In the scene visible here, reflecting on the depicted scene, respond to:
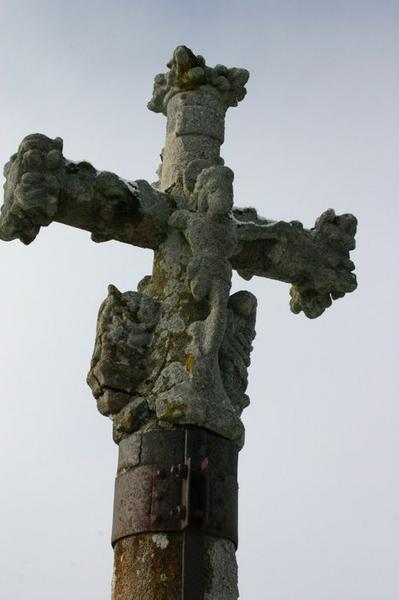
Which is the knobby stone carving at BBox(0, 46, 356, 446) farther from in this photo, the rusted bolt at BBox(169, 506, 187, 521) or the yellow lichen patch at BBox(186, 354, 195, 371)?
the rusted bolt at BBox(169, 506, 187, 521)

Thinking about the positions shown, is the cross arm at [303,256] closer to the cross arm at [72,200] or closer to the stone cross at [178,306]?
the stone cross at [178,306]

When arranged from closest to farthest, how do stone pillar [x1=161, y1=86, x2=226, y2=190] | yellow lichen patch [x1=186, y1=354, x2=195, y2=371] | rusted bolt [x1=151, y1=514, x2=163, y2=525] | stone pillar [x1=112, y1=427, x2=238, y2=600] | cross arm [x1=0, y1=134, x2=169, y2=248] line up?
stone pillar [x1=112, y1=427, x2=238, y2=600] < rusted bolt [x1=151, y1=514, x2=163, y2=525] < yellow lichen patch [x1=186, y1=354, x2=195, y2=371] < cross arm [x1=0, y1=134, x2=169, y2=248] < stone pillar [x1=161, y1=86, x2=226, y2=190]

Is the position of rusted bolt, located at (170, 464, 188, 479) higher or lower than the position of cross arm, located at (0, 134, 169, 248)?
lower

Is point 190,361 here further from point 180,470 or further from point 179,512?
point 179,512

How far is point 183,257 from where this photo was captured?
7133 millimetres

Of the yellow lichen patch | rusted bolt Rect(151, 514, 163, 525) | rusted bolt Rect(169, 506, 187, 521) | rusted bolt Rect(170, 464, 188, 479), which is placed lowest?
rusted bolt Rect(151, 514, 163, 525)

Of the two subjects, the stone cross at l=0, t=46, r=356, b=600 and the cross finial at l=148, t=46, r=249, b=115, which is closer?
the stone cross at l=0, t=46, r=356, b=600

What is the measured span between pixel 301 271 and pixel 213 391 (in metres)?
1.40

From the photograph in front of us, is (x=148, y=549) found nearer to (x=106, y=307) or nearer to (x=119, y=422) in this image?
(x=119, y=422)

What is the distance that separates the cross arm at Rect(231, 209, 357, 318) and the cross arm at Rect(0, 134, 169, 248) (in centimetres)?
60

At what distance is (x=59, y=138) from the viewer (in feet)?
23.0

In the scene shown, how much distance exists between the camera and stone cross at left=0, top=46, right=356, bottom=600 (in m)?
6.22

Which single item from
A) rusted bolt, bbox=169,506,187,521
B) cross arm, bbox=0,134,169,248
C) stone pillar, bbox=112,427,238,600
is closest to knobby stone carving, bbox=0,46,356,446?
cross arm, bbox=0,134,169,248

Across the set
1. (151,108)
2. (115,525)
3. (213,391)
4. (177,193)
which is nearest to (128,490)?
(115,525)
